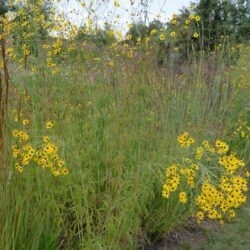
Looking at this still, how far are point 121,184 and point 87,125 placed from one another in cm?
74


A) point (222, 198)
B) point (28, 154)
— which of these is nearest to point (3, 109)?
point (28, 154)

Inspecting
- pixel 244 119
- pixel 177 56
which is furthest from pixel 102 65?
pixel 244 119

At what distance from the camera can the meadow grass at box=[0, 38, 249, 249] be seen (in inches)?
92.2

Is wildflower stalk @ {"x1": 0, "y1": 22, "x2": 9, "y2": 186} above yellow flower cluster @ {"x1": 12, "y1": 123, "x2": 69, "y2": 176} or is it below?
above

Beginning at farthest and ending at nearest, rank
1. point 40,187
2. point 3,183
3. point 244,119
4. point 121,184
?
1. point 244,119
2. point 121,184
3. point 40,187
4. point 3,183

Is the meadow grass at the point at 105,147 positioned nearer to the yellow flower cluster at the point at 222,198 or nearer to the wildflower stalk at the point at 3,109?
the wildflower stalk at the point at 3,109

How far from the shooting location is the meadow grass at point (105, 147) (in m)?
2.34

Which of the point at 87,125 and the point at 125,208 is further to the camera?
the point at 87,125

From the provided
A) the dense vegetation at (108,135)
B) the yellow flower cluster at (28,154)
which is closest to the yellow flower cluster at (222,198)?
the dense vegetation at (108,135)

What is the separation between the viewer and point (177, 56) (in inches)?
166

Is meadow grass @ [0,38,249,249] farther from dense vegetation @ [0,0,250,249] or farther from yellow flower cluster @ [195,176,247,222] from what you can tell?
yellow flower cluster @ [195,176,247,222]

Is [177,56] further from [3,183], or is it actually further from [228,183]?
[3,183]

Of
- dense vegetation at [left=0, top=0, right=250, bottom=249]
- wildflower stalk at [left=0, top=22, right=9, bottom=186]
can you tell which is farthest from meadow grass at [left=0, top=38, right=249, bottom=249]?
wildflower stalk at [left=0, top=22, right=9, bottom=186]

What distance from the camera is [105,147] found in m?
3.00
